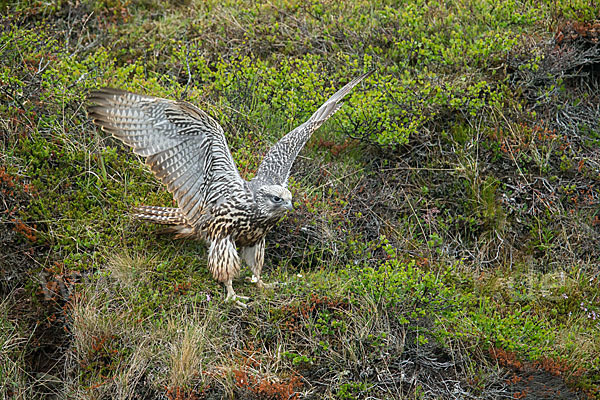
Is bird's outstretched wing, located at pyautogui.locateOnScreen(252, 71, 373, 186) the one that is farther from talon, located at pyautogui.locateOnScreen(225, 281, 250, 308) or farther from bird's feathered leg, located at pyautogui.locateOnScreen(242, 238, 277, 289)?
talon, located at pyautogui.locateOnScreen(225, 281, 250, 308)

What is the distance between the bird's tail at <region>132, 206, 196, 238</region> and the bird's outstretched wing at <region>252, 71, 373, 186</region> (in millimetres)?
710

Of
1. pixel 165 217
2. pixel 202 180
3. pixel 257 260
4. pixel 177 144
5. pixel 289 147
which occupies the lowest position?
pixel 257 260

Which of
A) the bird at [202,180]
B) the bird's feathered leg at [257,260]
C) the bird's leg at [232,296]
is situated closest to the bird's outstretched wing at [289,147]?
the bird at [202,180]

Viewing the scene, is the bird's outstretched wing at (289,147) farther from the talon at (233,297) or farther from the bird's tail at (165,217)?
the talon at (233,297)

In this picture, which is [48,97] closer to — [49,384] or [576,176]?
[49,384]

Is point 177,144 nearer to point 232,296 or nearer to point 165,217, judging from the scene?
point 165,217

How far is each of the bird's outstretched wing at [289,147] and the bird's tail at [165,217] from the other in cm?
71

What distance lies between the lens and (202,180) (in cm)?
547

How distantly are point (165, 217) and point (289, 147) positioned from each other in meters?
1.23

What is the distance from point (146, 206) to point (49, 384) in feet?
5.19

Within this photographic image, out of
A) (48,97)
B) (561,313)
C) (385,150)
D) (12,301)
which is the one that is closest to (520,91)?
(385,150)

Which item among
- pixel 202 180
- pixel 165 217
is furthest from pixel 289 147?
pixel 165 217

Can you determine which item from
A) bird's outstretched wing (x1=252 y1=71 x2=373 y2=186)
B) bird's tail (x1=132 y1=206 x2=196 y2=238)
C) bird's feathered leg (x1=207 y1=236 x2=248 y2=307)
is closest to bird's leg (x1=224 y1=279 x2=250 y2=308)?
bird's feathered leg (x1=207 y1=236 x2=248 y2=307)

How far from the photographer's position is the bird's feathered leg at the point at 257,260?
541 centimetres
